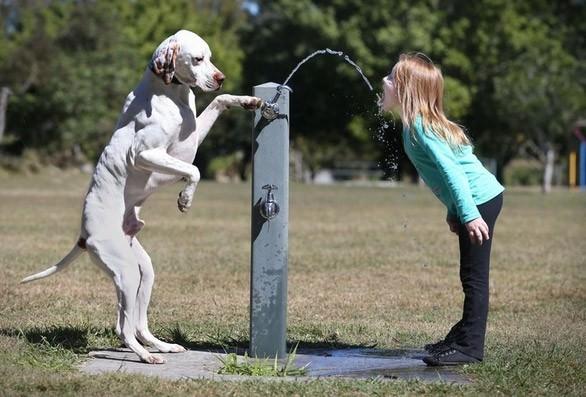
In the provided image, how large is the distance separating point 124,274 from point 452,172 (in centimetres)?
219

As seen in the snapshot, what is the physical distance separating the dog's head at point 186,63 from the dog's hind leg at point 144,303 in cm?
118

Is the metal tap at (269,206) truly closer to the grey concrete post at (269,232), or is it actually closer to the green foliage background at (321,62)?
the grey concrete post at (269,232)

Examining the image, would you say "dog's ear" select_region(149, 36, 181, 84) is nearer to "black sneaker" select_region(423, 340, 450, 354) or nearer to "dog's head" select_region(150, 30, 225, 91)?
"dog's head" select_region(150, 30, 225, 91)

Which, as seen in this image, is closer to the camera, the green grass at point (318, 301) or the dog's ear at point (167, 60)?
the green grass at point (318, 301)

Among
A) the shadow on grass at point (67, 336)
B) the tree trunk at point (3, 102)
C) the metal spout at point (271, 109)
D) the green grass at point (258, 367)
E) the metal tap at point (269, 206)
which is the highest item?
the tree trunk at point (3, 102)

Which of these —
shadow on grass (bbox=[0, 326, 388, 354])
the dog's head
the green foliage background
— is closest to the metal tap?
the dog's head

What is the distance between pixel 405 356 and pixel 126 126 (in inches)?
96.4

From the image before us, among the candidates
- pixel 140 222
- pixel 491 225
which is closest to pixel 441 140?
pixel 491 225

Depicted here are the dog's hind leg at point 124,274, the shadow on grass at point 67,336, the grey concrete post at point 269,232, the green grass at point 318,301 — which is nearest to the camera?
the green grass at point 318,301

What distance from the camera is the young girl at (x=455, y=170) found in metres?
6.84

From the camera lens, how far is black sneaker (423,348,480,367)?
6938mm

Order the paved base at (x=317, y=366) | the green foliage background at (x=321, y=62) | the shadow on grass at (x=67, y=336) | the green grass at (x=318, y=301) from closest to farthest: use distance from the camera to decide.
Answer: the green grass at (x=318, y=301), the paved base at (x=317, y=366), the shadow on grass at (x=67, y=336), the green foliage background at (x=321, y=62)

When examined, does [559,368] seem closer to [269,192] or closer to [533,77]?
[269,192]

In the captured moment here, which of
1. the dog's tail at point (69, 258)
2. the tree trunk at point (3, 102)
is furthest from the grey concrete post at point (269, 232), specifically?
the tree trunk at point (3, 102)
